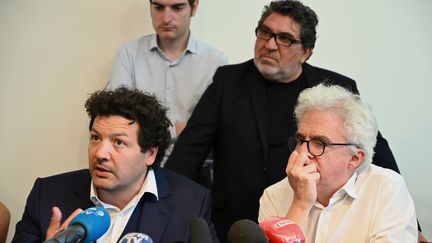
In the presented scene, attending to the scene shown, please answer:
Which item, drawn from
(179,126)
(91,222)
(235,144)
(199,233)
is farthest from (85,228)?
(179,126)

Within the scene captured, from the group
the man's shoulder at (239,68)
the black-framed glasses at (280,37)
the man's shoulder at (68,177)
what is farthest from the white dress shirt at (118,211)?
the black-framed glasses at (280,37)

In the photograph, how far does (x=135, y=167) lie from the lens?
2.13 meters

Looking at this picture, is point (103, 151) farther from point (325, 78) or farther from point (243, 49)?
point (243, 49)

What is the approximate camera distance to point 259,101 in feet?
8.91

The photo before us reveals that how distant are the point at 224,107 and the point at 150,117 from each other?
618 mm

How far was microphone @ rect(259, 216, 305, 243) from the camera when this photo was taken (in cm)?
Answer: 151

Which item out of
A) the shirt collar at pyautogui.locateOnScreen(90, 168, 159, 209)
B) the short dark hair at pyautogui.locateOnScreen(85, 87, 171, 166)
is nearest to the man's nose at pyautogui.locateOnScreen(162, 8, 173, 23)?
the short dark hair at pyautogui.locateOnScreen(85, 87, 171, 166)

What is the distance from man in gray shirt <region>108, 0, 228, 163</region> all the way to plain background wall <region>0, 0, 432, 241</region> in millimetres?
331

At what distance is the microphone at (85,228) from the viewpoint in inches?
52.6

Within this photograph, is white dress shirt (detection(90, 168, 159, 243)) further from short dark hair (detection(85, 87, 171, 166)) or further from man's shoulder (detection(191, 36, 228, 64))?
man's shoulder (detection(191, 36, 228, 64))

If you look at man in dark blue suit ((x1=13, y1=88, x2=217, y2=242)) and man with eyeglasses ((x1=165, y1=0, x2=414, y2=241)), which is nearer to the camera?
man in dark blue suit ((x1=13, y1=88, x2=217, y2=242))

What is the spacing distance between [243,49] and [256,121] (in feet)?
2.90

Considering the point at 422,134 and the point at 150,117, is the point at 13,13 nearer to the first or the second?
the point at 150,117

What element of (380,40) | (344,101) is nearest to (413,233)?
(344,101)
